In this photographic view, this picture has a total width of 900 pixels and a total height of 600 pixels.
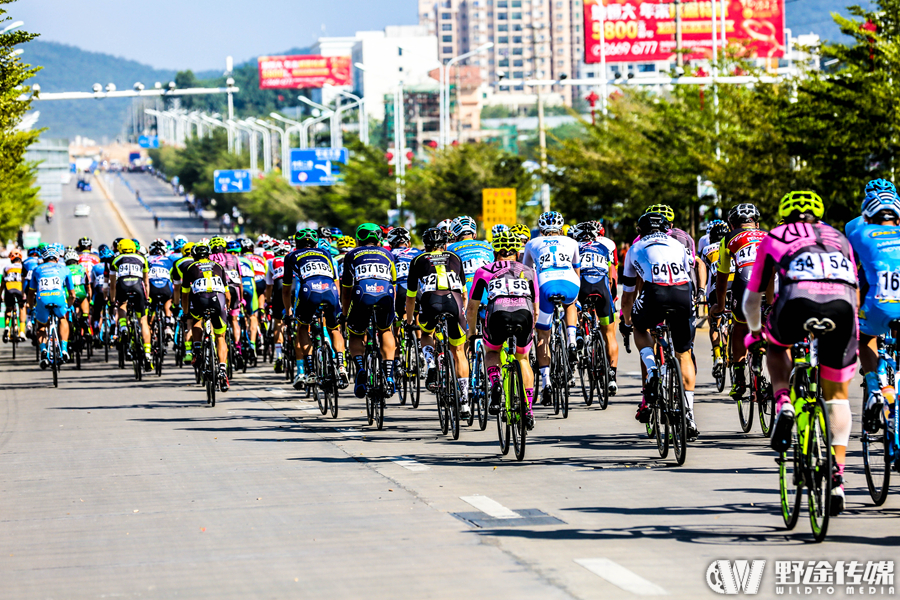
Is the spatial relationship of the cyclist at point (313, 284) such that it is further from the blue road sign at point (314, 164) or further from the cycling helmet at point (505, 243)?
the blue road sign at point (314, 164)

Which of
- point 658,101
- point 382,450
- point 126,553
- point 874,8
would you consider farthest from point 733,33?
point 126,553

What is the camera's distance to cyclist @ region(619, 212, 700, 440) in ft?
37.8

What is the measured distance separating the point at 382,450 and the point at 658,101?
3529 centimetres

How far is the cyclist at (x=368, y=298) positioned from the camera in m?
15.2

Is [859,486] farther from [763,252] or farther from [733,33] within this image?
[733,33]

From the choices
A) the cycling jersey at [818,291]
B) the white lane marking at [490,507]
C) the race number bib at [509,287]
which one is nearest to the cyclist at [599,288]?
the race number bib at [509,287]

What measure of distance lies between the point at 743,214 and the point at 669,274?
2.19 m

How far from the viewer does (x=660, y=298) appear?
11508 millimetres

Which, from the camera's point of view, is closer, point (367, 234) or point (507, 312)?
point (507, 312)

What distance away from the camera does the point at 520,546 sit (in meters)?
8.18

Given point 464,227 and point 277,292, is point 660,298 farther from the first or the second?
point 277,292

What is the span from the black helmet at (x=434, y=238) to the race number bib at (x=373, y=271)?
47.6 inches

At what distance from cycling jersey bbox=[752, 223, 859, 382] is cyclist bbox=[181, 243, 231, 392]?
10905 mm

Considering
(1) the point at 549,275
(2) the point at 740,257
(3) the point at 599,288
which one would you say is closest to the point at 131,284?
(3) the point at 599,288
